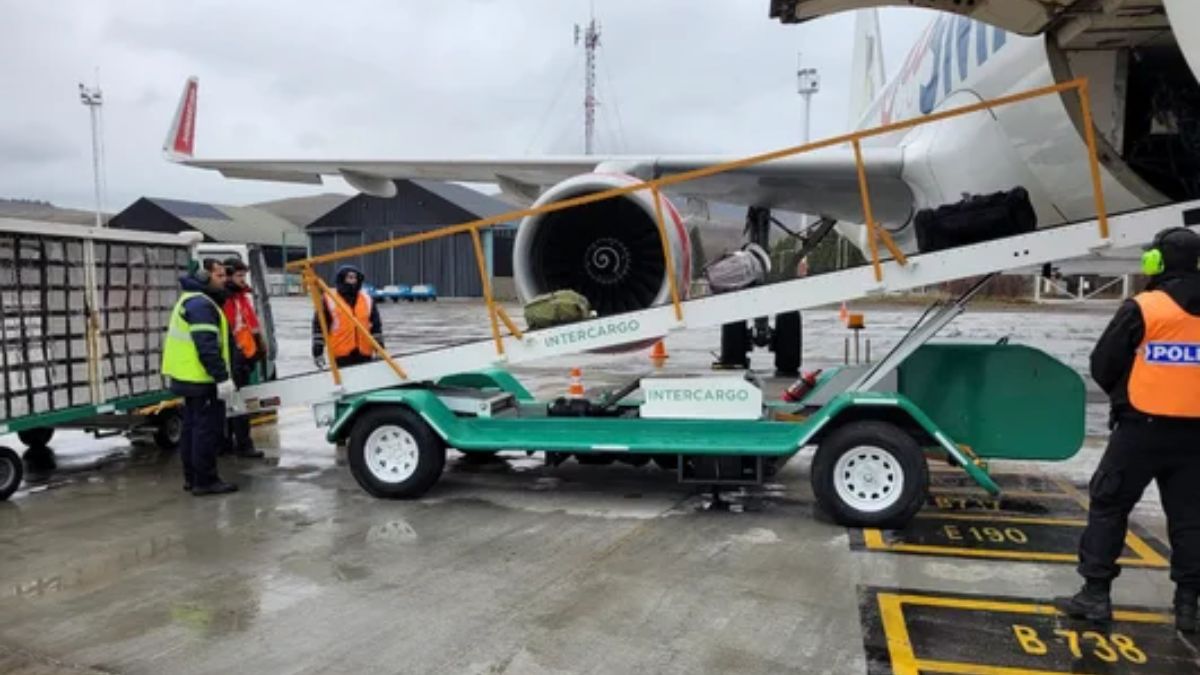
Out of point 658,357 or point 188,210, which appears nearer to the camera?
point 658,357

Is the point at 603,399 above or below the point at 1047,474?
above

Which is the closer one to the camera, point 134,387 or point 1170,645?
point 1170,645

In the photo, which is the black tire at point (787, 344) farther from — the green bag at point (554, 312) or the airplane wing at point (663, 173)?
the green bag at point (554, 312)

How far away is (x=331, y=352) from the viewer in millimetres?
7168

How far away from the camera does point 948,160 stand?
789cm

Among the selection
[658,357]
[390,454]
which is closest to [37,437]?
[390,454]

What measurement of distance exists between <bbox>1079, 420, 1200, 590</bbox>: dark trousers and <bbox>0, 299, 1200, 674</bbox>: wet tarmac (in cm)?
33

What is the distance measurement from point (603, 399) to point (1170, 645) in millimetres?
4166

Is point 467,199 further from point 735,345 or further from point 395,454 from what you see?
point 395,454

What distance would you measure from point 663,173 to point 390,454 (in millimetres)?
4501

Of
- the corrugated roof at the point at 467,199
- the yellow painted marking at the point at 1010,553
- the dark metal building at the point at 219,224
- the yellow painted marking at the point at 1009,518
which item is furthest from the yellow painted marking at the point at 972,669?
the dark metal building at the point at 219,224

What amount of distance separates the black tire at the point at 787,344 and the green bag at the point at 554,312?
24.7 ft

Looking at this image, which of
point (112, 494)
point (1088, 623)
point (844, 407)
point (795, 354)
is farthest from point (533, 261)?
point (795, 354)

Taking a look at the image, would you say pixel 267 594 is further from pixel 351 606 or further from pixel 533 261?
pixel 533 261
